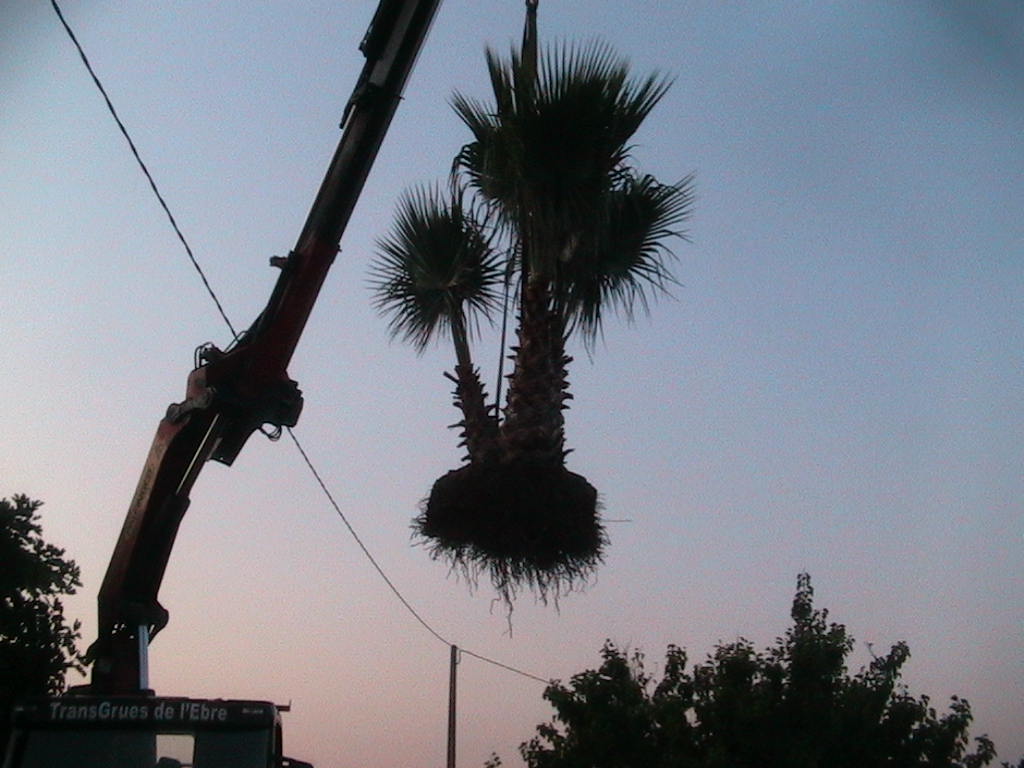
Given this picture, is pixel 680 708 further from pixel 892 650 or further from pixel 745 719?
pixel 892 650

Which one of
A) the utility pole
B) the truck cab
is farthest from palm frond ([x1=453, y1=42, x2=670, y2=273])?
the utility pole

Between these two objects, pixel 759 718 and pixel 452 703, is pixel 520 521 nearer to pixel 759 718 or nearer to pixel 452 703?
pixel 759 718

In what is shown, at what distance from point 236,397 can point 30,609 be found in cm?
570

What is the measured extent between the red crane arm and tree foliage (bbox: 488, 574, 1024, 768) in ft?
20.3

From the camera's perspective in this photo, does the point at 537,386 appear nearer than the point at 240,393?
Yes

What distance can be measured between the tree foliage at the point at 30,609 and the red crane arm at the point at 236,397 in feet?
13.5

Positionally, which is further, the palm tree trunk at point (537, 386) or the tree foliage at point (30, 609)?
the tree foliage at point (30, 609)

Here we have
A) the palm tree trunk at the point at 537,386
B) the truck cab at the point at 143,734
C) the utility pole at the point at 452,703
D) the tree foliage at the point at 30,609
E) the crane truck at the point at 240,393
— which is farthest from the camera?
the utility pole at the point at 452,703

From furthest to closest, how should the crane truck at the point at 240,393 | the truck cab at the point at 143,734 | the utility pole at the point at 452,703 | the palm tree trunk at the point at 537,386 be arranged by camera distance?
the utility pole at the point at 452,703
the crane truck at the point at 240,393
the palm tree trunk at the point at 537,386
the truck cab at the point at 143,734

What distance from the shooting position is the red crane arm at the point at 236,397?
11.5 m

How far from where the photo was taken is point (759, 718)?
15.4 metres

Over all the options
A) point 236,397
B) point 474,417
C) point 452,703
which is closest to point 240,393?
point 236,397

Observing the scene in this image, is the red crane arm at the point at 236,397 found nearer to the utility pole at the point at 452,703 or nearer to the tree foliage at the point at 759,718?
the tree foliage at the point at 759,718

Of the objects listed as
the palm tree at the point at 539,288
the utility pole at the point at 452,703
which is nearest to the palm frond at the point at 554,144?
the palm tree at the point at 539,288
